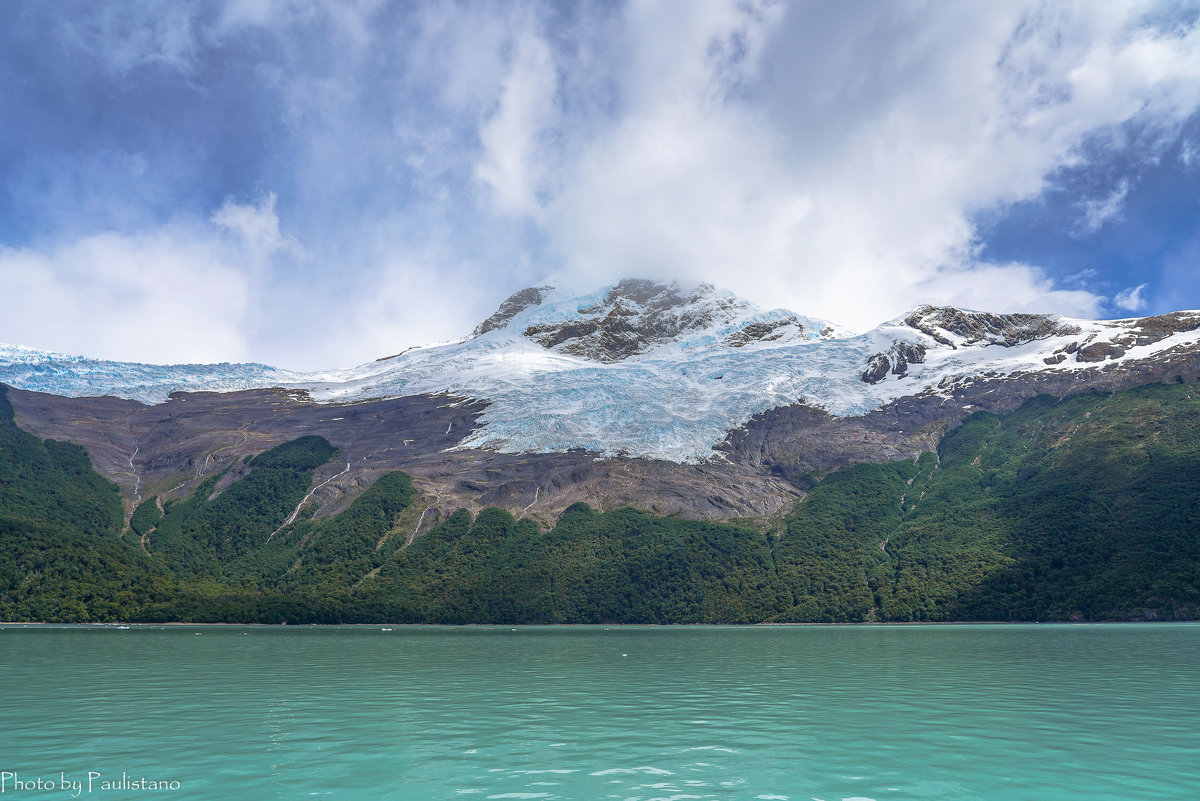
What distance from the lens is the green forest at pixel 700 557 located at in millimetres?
140125

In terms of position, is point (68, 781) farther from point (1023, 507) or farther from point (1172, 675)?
point (1023, 507)

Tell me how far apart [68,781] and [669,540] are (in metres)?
165

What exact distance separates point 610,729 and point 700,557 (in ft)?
485

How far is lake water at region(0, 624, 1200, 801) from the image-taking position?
72.3ft

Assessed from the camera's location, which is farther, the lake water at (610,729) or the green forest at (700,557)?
the green forest at (700,557)

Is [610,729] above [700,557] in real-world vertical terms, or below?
below

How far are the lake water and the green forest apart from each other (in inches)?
3594

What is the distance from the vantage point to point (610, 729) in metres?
31.8

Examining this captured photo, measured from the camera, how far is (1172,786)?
21500 millimetres

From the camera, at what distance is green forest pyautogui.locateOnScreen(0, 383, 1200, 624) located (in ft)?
460

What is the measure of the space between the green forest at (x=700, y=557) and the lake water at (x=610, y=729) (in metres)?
91.3

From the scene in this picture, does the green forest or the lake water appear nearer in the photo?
the lake water

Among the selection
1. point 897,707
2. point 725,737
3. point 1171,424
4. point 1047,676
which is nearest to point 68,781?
point 725,737

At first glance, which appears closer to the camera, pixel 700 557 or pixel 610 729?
pixel 610 729
